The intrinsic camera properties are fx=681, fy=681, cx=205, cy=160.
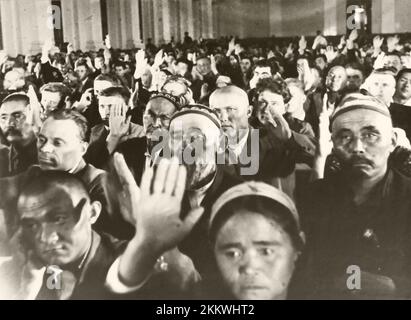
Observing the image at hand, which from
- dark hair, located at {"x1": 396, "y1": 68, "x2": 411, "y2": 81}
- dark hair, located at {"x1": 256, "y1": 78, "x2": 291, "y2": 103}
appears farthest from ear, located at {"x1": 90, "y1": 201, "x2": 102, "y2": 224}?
dark hair, located at {"x1": 396, "y1": 68, "x2": 411, "y2": 81}

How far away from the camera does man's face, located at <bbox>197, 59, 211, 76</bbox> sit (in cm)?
559

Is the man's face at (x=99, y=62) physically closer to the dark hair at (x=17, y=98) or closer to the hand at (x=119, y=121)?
the hand at (x=119, y=121)

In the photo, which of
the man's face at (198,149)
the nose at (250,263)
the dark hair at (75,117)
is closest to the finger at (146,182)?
the man's face at (198,149)

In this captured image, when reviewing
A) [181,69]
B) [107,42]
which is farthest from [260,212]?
[107,42]

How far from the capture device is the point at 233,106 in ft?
18.0

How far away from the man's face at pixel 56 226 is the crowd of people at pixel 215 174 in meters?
0.01

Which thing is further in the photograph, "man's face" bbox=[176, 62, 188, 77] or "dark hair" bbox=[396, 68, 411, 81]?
"man's face" bbox=[176, 62, 188, 77]

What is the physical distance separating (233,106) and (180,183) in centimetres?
75

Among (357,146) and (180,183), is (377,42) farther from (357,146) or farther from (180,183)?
(180,183)

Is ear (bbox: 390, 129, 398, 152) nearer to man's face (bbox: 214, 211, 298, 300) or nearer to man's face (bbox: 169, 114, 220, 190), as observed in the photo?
man's face (bbox: 214, 211, 298, 300)

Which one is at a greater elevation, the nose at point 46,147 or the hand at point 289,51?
the hand at point 289,51

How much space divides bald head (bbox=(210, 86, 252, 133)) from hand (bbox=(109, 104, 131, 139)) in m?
0.74

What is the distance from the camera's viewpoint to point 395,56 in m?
5.40

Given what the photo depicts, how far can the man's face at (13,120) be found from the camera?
226 inches
